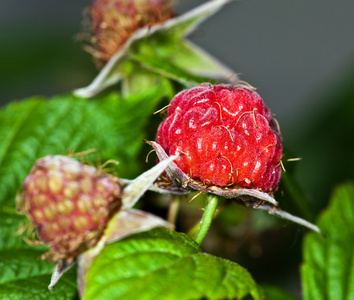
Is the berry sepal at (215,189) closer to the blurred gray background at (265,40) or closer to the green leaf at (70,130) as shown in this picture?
the green leaf at (70,130)

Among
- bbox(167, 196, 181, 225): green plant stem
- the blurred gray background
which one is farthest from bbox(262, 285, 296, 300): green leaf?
the blurred gray background

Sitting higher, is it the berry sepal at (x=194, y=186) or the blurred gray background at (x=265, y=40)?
the berry sepal at (x=194, y=186)

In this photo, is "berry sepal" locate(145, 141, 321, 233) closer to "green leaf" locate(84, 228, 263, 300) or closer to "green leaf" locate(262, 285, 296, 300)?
"green leaf" locate(84, 228, 263, 300)

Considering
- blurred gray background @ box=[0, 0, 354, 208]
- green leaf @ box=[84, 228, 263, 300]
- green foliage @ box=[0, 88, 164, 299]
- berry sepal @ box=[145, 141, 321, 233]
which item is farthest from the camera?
blurred gray background @ box=[0, 0, 354, 208]

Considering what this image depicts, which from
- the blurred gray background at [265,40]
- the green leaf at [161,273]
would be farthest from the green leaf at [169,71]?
the blurred gray background at [265,40]

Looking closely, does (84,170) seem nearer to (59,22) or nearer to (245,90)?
(245,90)

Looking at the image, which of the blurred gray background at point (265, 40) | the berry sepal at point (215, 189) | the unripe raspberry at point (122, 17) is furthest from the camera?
the blurred gray background at point (265, 40)

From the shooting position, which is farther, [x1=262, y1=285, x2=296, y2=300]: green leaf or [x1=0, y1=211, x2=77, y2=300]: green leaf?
[x1=262, y1=285, x2=296, y2=300]: green leaf

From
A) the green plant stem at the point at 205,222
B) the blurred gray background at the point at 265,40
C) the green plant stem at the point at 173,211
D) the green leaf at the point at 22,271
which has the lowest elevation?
the blurred gray background at the point at 265,40
